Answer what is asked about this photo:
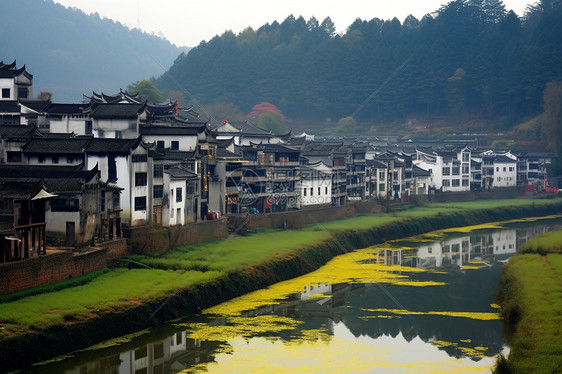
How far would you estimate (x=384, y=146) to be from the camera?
347 feet

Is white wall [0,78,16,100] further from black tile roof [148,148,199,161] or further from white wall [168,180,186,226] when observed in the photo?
white wall [168,180,186,226]

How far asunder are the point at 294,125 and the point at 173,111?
67614 mm

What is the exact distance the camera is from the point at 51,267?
3272cm

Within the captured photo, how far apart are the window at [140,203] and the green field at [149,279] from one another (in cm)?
316

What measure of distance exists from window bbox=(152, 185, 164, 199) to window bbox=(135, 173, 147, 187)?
35.6 inches

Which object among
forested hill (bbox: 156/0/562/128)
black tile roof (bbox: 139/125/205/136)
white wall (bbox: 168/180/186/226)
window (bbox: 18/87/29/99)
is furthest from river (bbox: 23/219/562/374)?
forested hill (bbox: 156/0/562/128)

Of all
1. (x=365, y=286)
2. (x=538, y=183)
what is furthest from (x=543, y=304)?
(x=538, y=183)

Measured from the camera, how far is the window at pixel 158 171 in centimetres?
4510

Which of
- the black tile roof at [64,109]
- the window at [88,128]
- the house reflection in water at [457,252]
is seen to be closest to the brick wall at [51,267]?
the window at [88,128]

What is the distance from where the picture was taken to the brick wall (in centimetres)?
3002

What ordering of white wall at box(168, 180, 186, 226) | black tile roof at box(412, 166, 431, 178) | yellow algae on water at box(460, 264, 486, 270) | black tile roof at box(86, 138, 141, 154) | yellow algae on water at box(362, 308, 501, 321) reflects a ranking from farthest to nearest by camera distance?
black tile roof at box(412, 166, 431, 178) → yellow algae on water at box(460, 264, 486, 270) → white wall at box(168, 180, 186, 226) → black tile roof at box(86, 138, 141, 154) → yellow algae on water at box(362, 308, 501, 321)

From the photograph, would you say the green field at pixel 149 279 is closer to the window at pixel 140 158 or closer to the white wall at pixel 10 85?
the window at pixel 140 158

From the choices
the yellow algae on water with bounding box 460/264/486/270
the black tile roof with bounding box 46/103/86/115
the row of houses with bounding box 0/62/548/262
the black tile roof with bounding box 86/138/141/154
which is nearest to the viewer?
the row of houses with bounding box 0/62/548/262

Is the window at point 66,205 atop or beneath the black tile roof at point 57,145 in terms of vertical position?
beneath
